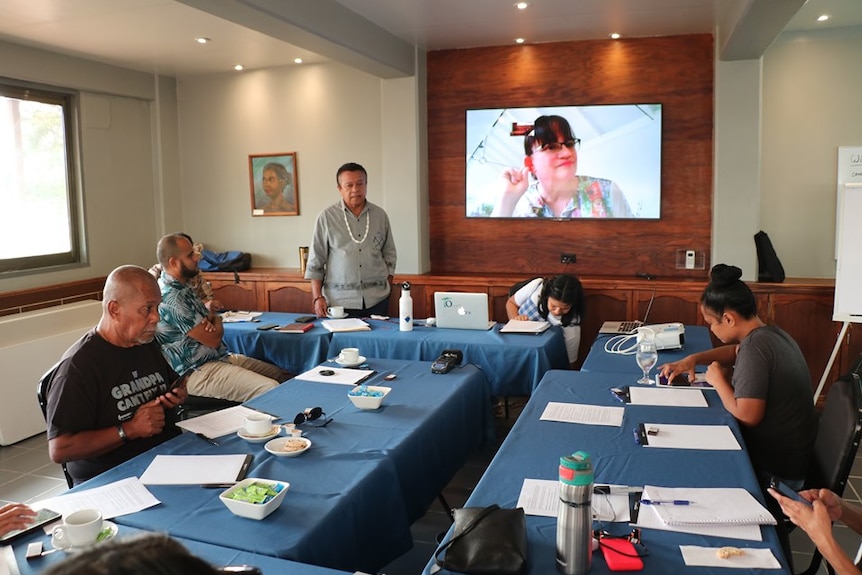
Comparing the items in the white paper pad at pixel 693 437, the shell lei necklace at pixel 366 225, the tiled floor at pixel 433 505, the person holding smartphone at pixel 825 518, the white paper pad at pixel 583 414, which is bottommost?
the tiled floor at pixel 433 505

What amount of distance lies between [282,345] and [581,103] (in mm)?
3034

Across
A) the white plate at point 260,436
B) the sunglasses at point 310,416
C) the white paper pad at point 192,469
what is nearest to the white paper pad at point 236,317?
the sunglasses at point 310,416

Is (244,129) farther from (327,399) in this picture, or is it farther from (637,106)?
(327,399)

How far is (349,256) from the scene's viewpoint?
453cm

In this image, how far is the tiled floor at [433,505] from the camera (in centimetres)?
288

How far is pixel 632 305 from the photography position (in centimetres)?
513

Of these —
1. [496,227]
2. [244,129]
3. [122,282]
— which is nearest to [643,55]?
[496,227]

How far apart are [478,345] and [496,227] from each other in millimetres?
2255

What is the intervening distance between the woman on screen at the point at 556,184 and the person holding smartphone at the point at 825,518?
3822 millimetres

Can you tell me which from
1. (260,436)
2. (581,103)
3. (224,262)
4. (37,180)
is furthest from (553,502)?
(37,180)

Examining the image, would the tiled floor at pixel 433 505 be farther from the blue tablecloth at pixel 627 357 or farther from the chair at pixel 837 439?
the chair at pixel 837 439

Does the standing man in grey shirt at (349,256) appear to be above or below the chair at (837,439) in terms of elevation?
above

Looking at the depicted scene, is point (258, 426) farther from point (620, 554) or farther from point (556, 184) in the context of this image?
point (556, 184)

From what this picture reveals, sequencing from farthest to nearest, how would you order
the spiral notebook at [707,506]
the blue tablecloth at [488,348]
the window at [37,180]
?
1. the window at [37,180]
2. the blue tablecloth at [488,348]
3. the spiral notebook at [707,506]
